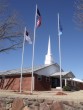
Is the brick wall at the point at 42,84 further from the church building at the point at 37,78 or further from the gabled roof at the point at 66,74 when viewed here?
the gabled roof at the point at 66,74

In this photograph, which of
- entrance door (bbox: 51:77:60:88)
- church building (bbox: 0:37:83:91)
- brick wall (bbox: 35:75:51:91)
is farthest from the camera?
entrance door (bbox: 51:77:60:88)

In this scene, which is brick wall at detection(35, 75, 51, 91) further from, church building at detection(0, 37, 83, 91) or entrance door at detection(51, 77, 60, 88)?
entrance door at detection(51, 77, 60, 88)

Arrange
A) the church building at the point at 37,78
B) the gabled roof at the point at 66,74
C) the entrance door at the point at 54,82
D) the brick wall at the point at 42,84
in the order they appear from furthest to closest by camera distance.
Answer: the entrance door at the point at 54,82 → the gabled roof at the point at 66,74 → the church building at the point at 37,78 → the brick wall at the point at 42,84

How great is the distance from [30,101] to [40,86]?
103 ft

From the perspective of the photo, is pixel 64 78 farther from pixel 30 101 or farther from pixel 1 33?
pixel 30 101

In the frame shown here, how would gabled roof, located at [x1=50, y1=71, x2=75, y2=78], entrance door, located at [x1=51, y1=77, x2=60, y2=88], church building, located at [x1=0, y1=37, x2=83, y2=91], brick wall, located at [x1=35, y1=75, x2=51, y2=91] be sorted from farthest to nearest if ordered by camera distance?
1. entrance door, located at [x1=51, y1=77, x2=60, y2=88]
2. gabled roof, located at [x1=50, y1=71, x2=75, y2=78]
3. church building, located at [x1=0, y1=37, x2=83, y2=91]
4. brick wall, located at [x1=35, y1=75, x2=51, y2=91]

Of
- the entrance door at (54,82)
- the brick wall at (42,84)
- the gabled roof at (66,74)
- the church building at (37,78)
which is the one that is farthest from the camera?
the entrance door at (54,82)

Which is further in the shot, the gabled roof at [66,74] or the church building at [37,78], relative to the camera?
the gabled roof at [66,74]

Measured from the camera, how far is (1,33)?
37062mm

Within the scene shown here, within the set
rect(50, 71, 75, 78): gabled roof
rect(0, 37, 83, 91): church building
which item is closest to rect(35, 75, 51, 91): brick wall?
rect(0, 37, 83, 91): church building

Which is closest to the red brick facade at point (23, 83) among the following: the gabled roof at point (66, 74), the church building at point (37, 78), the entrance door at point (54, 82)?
the church building at point (37, 78)

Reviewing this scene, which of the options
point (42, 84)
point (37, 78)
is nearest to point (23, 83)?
point (37, 78)

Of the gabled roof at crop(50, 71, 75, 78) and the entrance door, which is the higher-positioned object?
the gabled roof at crop(50, 71, 75, 78)

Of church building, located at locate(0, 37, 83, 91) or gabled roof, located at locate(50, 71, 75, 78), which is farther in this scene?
gabled roof, located at locate(50, 71, 75, 78)
